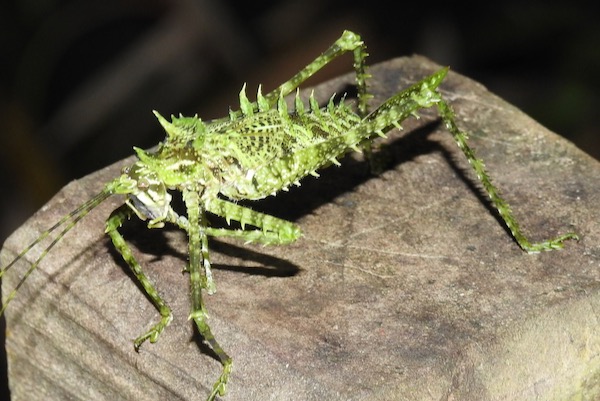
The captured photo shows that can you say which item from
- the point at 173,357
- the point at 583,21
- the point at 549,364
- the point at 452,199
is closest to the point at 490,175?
the point at 452,199

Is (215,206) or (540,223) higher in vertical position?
(215,206)

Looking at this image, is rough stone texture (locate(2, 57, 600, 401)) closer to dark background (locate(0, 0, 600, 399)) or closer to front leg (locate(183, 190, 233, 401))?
front leg (locate(183, 190, 233, 401))

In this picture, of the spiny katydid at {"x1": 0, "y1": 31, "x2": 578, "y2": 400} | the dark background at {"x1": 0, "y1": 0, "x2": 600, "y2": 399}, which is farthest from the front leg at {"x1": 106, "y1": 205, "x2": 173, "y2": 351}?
the dark background at {"x1": 0, "y1": 0, "x2": 600, "y2": 399}

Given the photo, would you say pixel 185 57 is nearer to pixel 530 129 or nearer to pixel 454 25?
pixel 454 25

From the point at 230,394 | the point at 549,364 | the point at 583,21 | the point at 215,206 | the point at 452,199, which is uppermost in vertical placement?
the point at 215,206

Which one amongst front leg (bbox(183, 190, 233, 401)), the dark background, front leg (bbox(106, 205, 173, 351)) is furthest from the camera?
the dark background

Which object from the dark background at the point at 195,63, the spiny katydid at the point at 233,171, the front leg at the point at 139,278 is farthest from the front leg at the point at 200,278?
the dark background at the point at 195,63
